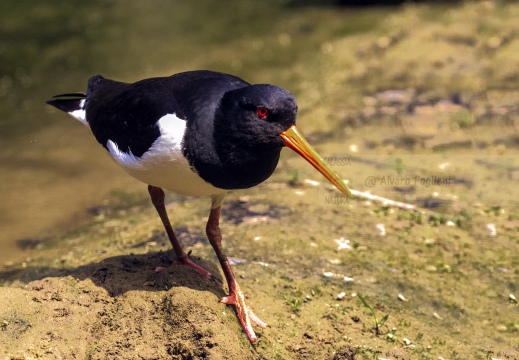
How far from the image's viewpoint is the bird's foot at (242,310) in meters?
4.39

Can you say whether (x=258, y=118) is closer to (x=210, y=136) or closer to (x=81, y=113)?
(x=210, y=136)

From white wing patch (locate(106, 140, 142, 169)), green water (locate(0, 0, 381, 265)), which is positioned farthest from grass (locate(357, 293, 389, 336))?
green water (locate(0, 0, 381, 265))

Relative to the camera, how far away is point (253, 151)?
13.8ft

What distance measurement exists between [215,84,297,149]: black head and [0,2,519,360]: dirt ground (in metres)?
1.06

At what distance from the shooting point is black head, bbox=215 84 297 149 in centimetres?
413

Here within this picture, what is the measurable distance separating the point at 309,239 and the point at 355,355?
1.51 meters

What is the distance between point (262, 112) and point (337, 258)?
6.05 ft

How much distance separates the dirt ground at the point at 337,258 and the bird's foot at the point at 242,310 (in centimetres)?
5

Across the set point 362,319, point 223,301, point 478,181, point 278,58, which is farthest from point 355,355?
point 278,58

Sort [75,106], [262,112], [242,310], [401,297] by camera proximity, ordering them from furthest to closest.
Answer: [75,106]
[401,297]
[242,310]
[262,112]

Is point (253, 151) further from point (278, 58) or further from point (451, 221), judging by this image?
point (278, 58)

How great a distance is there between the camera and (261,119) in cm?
415

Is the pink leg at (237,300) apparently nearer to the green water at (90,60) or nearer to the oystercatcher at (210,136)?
the oystercatcher at (210,136)

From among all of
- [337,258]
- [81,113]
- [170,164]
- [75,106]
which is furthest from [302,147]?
[75,106]
